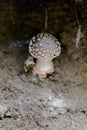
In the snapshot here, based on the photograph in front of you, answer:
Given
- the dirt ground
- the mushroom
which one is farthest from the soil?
the mushroom

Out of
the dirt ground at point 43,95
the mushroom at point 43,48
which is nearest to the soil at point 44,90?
the dirt ground at point 43,95

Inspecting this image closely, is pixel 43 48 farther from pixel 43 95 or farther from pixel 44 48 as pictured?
pixel 43 95

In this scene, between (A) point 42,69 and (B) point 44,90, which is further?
(A) point 42,69

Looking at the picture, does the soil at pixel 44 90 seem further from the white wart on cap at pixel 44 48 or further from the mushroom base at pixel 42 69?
the white wart on cap at pixel 44 48

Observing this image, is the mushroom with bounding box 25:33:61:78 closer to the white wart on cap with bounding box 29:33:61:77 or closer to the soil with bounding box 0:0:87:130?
the white wart on cap with bounding box 29:33:61:77

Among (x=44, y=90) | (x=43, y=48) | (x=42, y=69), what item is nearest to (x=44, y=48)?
(x=43, y=48)

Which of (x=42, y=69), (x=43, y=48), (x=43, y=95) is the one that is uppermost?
(x=43, y=48)
